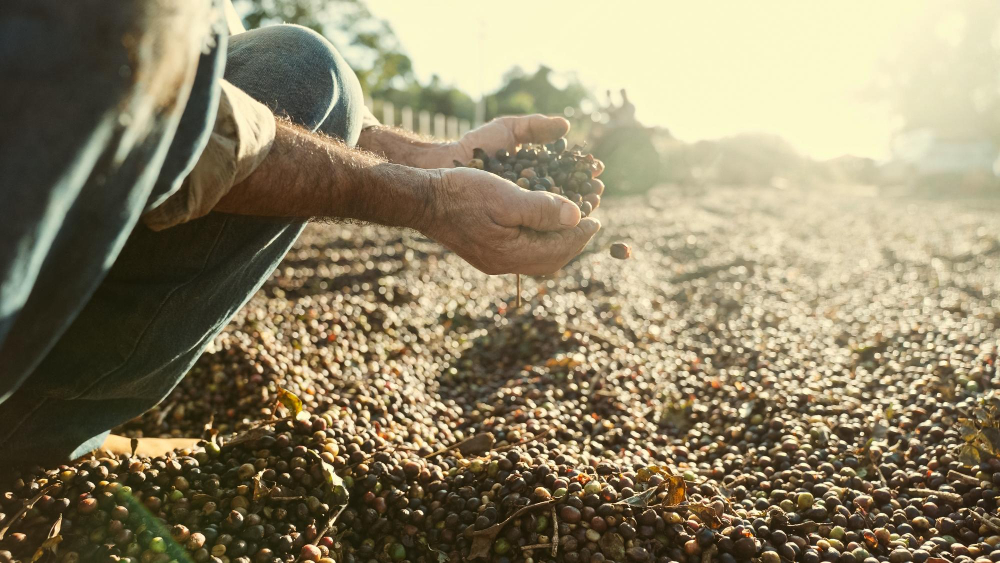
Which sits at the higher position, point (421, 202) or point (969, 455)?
point (421, 202)

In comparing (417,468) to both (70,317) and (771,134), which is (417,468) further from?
(771,134)

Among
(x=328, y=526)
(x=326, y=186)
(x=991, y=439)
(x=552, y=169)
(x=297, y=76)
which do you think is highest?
(x=297, y=76)

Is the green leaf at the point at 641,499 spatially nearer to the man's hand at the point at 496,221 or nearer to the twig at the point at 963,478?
the man's hand at the point at 496,221

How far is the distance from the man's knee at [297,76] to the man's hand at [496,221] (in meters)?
0.48

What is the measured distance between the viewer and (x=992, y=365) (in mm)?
3428

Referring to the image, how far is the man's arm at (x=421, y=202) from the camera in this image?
1.85m

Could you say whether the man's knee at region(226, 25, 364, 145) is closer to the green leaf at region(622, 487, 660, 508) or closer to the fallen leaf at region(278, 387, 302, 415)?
the fallen leaf at region(278, 387, 302, 415)

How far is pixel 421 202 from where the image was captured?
87.3 inches

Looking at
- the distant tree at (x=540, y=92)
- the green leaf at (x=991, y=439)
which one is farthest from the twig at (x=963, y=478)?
the distant tree at (x=540, y=92)

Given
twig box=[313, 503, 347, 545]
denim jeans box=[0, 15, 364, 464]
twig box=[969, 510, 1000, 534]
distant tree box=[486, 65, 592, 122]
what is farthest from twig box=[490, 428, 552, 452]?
distant tree box=[486, 65, 592, 122]

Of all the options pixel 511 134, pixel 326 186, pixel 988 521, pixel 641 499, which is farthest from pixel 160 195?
pixel 988 521

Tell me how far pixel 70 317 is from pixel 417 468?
4.70 feet

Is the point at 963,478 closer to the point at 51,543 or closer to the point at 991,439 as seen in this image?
the point at 991,439

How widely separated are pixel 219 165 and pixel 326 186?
1.28 ft
